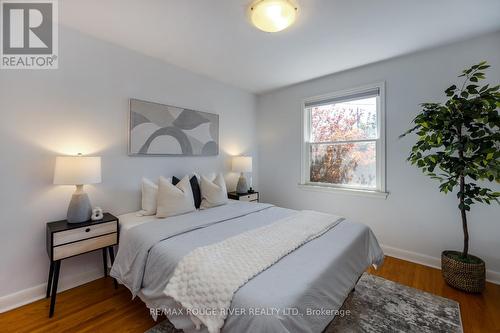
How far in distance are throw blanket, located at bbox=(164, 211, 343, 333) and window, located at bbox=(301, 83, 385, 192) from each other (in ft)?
5.64

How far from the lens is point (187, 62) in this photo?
2.85 m

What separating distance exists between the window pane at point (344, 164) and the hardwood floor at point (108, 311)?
1.32m

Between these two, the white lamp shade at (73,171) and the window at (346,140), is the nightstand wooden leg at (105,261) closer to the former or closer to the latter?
the white lamp shade at (73,171)

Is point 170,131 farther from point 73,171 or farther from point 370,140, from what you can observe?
point 370,140

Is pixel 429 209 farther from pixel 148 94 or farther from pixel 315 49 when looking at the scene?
pixel 148 94

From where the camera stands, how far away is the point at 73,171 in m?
1.86

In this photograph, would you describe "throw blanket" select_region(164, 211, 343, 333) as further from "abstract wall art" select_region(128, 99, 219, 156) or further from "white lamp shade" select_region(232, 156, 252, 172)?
"white lamp shade" select_region(232, 156, 252, 172)

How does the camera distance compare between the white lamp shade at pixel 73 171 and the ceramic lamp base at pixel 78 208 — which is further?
the ceramic lamp base at pixel 78 208

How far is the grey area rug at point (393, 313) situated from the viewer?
1.61m

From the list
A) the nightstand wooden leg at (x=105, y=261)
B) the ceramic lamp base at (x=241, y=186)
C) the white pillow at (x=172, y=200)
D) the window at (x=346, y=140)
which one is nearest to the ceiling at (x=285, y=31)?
the window at (x=346, y=140)

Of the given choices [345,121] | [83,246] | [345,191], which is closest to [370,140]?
[345,121]

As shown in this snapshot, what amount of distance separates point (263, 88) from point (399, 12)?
227cm

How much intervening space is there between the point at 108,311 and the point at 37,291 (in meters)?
0.75

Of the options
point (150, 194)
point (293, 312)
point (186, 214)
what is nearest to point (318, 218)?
point (293, 312)
